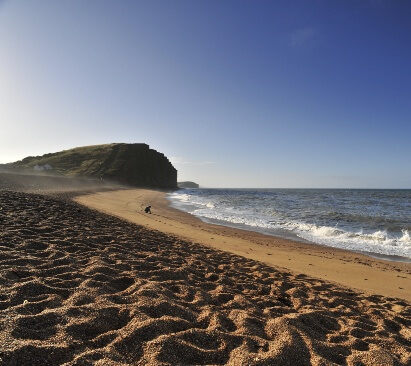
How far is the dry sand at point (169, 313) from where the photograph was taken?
308 cm

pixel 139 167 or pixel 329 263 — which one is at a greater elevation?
pixel 139 167

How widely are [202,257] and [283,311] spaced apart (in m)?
3.94

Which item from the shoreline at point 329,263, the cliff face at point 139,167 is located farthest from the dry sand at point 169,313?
the cliff face at point 139,167

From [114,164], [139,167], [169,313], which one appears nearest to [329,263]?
[169,313]

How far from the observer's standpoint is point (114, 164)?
103m

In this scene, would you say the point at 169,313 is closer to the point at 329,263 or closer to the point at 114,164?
the point at 329,263

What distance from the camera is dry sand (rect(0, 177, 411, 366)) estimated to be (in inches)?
121

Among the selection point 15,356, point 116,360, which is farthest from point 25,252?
point 116,360

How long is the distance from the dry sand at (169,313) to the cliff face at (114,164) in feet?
286

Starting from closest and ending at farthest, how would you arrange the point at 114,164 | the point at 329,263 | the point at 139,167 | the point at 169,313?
the point at 169,313 < the point at 329,263 < the point at 114,164 < the point at 139,167

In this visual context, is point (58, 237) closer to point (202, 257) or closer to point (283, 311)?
point (202, 257)

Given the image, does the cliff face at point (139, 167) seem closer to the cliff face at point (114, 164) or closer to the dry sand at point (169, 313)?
the cliff face at point (114, 164)

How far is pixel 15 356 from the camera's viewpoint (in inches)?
105

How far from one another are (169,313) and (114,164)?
343 feet
